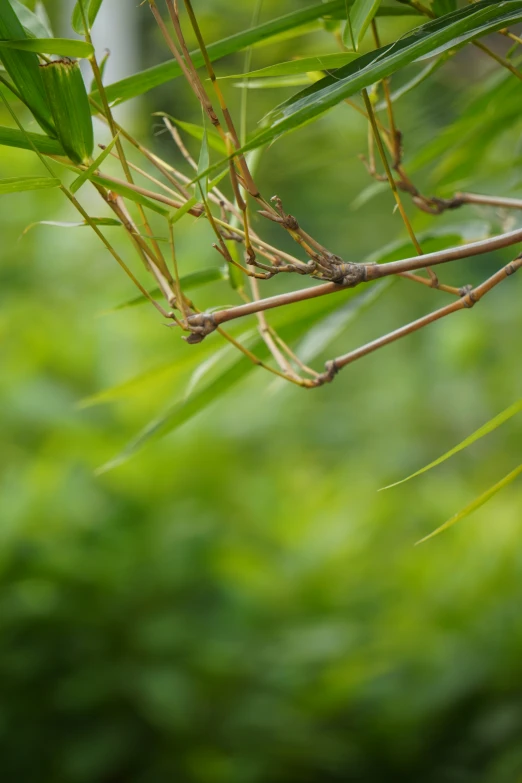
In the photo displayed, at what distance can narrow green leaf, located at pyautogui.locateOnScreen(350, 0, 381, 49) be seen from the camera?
0.21m

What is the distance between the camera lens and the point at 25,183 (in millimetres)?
211

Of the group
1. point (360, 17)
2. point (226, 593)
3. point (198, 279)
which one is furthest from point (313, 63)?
point (226, 593)

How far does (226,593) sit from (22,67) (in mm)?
571

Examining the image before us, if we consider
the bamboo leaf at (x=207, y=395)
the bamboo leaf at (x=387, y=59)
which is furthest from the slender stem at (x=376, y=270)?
the bamboo leaf at (x=207, y=395)

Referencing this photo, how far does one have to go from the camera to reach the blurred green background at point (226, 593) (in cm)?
68

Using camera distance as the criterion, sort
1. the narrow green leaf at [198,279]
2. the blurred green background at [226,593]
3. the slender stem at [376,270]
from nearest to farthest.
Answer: the slender stem at [376,270] < the narrow green leaf at [198,279] < the blurred green background at [226,593]

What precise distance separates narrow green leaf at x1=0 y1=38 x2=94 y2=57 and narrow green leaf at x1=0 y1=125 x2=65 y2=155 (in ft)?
0.07

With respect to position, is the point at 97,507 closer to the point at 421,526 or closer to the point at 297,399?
the point at 421,526

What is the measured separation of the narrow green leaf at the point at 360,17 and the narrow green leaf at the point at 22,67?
8 cm

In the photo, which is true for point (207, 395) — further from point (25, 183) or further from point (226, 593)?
point (226, 593)

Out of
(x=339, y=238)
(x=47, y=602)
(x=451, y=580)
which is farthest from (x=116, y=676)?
(x=339, y=238)

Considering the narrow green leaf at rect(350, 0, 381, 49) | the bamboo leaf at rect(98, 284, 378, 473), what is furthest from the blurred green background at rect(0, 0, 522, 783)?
the narrow green leaf at rect(350, 0, 381, 49)

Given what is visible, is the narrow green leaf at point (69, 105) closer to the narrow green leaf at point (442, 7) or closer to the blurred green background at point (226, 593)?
the narrow green leaf at point (442, 7)

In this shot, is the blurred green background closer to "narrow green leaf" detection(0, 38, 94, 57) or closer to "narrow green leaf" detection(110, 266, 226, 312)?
"narrow green leaf" detection(110, 266, 226, 312)
